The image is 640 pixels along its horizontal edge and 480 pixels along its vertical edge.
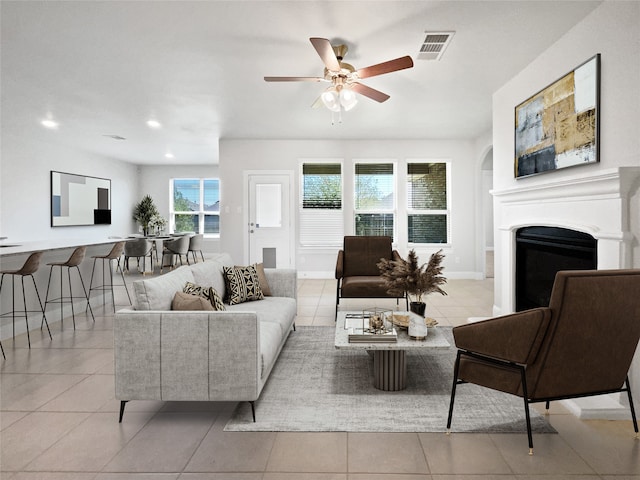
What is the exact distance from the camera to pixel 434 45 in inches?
135

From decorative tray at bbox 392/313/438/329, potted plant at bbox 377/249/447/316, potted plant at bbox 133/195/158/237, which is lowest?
decorative tray at bbox 392/313/438/329

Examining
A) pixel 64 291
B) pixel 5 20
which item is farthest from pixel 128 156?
pixel 5 20

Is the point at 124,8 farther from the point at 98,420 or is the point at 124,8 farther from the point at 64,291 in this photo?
the point at 64,291

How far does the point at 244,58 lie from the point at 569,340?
11.3ft

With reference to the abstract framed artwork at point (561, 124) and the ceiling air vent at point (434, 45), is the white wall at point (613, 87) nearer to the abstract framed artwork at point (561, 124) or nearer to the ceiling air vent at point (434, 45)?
the abstract framed artwork at point (561, 124)

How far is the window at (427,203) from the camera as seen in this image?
298 inches

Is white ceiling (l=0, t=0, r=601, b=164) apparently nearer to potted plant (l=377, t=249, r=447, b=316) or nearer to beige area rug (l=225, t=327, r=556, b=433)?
potted plant (l=377, t=249, r=447, b=316)

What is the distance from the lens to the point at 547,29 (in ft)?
10.4

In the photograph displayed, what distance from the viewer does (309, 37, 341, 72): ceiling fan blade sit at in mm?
2684

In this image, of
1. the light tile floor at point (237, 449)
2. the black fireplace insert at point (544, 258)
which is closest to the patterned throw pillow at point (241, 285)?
the light tile floor at point (237, 449)

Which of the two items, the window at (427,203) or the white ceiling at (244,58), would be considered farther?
the window at (427,203)

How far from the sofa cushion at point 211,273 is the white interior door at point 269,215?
370 cm

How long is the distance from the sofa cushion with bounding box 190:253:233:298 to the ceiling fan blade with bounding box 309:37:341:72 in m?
1.90

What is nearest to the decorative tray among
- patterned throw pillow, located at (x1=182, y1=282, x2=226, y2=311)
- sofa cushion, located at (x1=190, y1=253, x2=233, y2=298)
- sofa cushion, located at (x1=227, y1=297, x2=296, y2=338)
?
sofa cushion, located at (x1=227, y1=297, x2=296, y2=338)
